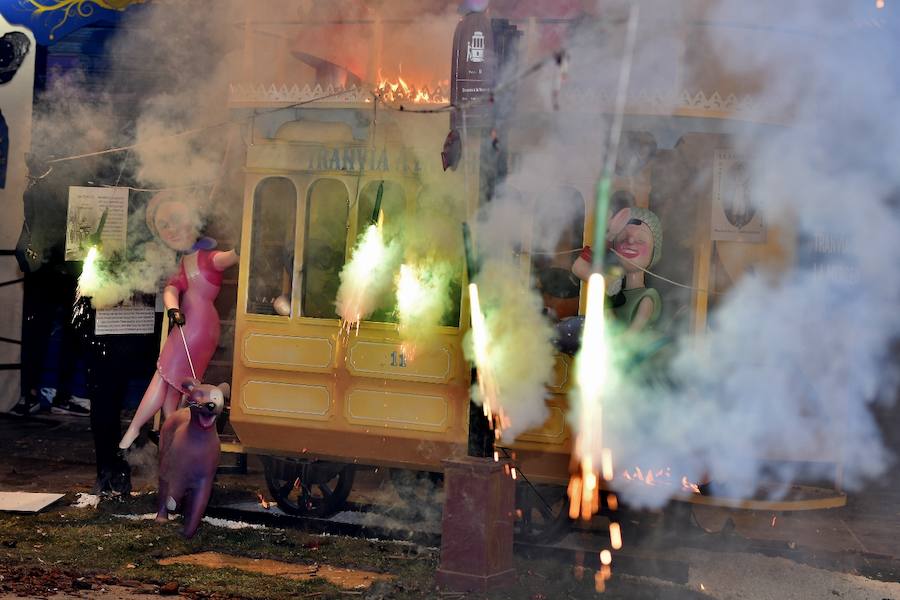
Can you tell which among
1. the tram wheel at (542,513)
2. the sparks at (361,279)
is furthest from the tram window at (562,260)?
the tram wheel at (542,513)

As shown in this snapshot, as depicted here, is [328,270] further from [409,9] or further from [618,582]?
[618,582]

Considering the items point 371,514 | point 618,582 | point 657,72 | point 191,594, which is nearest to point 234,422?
point 371,514

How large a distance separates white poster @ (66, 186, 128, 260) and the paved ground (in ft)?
7.24

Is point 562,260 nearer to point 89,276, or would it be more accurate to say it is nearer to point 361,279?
point 361,279

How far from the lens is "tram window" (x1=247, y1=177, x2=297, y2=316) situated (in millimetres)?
8938

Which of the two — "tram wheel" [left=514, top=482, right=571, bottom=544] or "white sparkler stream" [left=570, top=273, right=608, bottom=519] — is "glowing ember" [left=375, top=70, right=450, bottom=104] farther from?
"tram wheel" [left=514, top=482, right=571, bottom=544]

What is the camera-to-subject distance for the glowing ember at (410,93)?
8.23 metres

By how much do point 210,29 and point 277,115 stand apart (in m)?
2.82

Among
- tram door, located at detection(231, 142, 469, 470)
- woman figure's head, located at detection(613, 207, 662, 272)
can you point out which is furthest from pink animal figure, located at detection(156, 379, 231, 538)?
woman figure's head, located at detection(613, 207, 662, 272)

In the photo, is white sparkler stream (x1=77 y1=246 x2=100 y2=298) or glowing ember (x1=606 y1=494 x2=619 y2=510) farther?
white sparkler stream (x1=77 y1=246 x2=100 y2=298)

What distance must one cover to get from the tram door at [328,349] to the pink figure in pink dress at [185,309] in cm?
35

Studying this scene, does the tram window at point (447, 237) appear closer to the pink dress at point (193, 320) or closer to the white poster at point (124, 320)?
the pink dress at point (193, 320)

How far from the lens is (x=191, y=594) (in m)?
6.81

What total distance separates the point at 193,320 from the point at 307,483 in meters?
1.64
